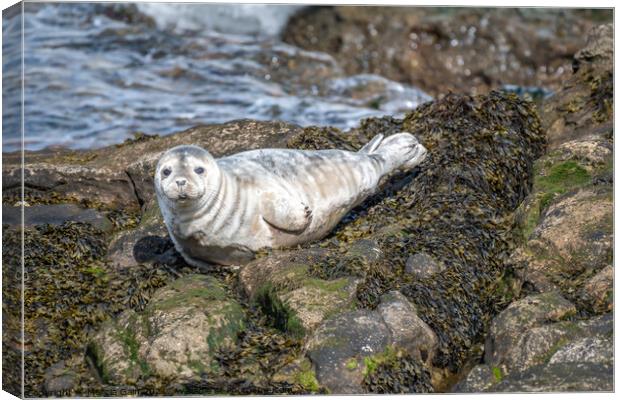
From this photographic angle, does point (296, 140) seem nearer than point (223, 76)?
Yes

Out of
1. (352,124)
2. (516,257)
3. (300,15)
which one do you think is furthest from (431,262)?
(300,15)

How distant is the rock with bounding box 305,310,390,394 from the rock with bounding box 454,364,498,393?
49 centimetres

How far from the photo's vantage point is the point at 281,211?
866cm

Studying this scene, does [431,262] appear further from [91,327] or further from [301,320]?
[91,327]

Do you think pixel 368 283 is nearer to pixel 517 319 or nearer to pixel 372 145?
pixel 517 319

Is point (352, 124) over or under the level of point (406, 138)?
under

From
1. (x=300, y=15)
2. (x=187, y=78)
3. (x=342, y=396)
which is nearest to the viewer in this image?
(x=342, y=396)

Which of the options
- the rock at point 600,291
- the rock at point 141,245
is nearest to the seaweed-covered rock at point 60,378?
the rock at point 141,245

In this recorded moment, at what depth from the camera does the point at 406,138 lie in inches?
383

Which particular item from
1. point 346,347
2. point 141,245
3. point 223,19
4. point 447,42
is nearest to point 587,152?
point 346,347

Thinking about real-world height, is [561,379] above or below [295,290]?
below

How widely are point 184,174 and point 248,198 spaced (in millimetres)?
567

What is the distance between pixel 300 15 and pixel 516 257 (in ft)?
36.9

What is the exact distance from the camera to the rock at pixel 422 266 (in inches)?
342
